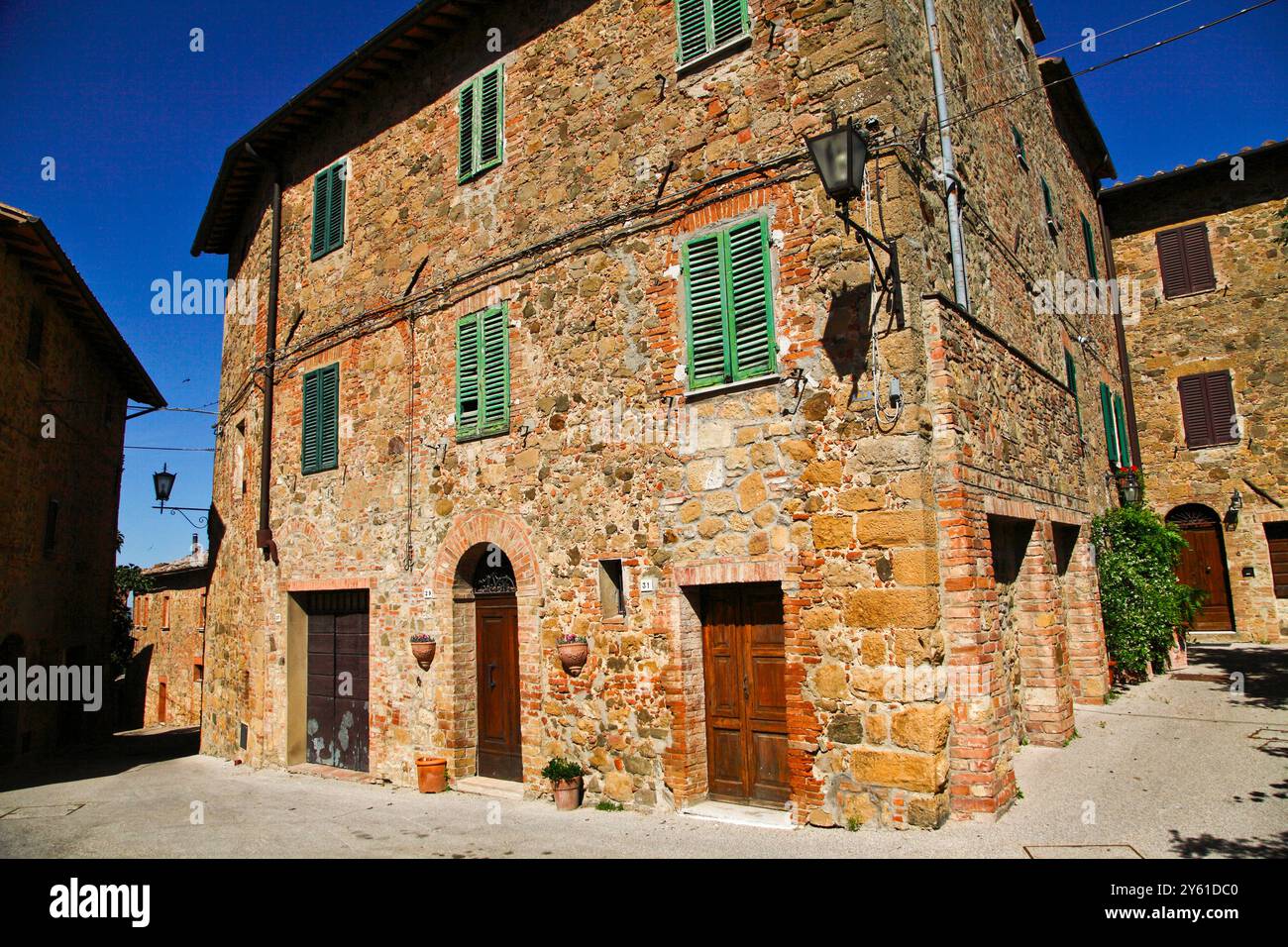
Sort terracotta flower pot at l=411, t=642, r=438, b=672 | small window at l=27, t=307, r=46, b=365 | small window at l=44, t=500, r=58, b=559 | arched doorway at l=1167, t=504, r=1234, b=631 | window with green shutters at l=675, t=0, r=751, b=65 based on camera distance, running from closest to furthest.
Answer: window with green shutters at l=675, t=0, r=751, b=65 < terracotta flower pot at l=411, t=642, r=438, b=672 < small window at l=27, t=307, r=46, b=365 < small window at l=44, t=500, r=58, b=559 < arched doorway at l=1167, t=504, r=1234, b=631

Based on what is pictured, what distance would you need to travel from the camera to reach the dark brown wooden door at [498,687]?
9.22 meters

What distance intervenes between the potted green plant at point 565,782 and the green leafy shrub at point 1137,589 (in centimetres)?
787

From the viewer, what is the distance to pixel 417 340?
1058 centimetres

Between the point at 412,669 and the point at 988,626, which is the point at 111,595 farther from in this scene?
the point at 988,626

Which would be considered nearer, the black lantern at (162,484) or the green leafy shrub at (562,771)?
the green leafy shrub at (562,771)

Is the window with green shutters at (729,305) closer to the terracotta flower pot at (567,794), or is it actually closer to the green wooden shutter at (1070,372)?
the terracotta flower pot at (567,794)

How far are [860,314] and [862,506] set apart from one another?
1.60 metres

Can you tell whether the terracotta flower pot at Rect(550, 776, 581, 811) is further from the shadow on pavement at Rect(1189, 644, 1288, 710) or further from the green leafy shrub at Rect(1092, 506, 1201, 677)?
the shadow on pavement at Rect(1189, 644, 1288, 710)

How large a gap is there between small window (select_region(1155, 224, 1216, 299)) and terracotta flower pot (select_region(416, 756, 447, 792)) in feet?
56.5

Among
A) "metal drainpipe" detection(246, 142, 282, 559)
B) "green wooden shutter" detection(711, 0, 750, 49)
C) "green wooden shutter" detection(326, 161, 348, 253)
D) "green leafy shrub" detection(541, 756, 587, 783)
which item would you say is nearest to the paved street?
"green leafy shrub" detection(541, 756, 587, 783)

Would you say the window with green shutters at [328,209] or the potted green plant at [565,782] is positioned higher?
the window with green shutters at [328,209]

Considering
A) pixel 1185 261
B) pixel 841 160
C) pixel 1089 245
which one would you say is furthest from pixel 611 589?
pixel 1185 261

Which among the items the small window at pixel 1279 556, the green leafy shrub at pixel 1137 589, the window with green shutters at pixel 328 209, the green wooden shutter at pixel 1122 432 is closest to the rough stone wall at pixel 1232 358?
the small window at pixel 1279 556

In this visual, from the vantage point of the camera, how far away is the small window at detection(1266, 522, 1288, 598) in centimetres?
1557
